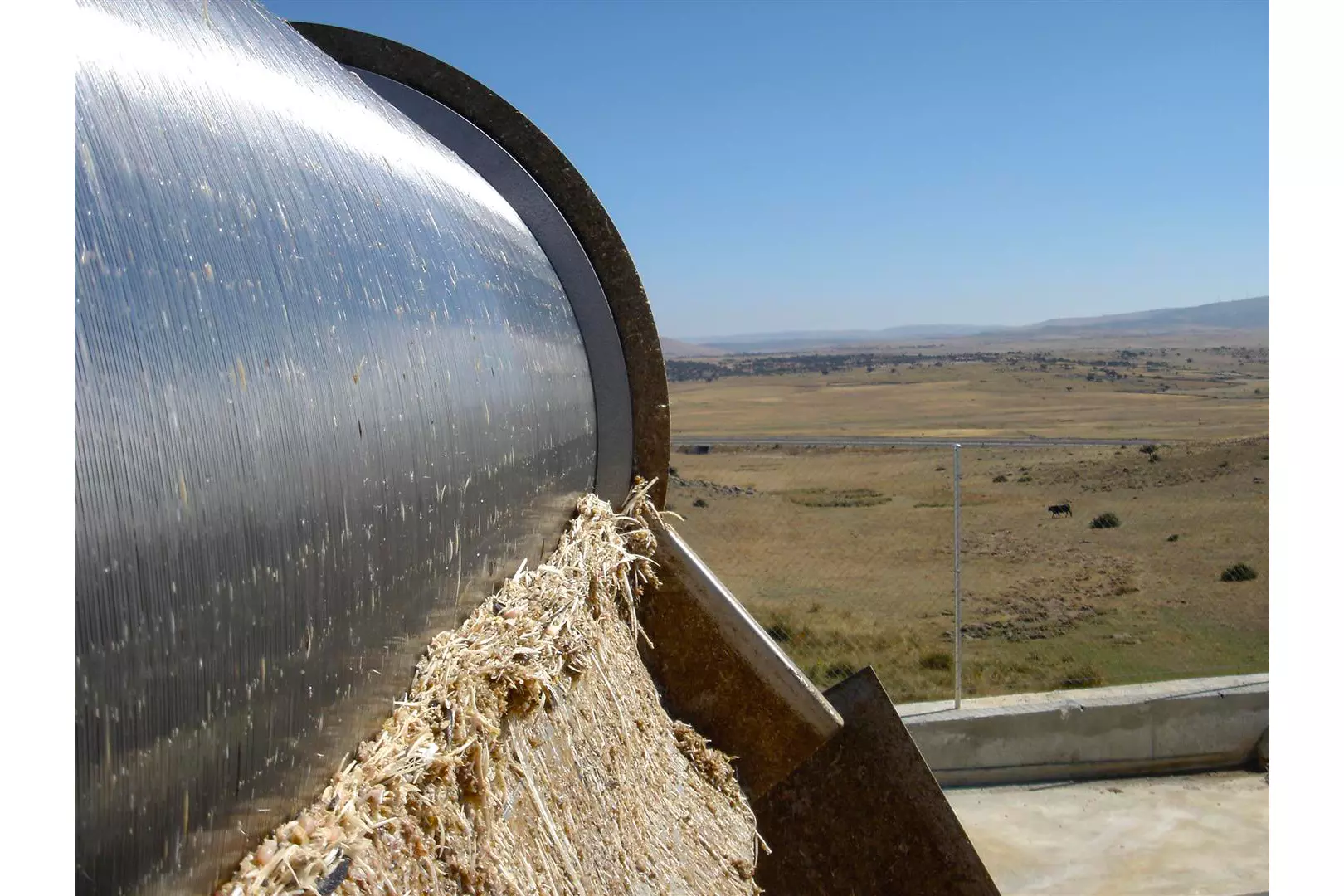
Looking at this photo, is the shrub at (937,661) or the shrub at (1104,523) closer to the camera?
the shrub at (937,661)

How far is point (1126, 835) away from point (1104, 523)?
44.1 ft

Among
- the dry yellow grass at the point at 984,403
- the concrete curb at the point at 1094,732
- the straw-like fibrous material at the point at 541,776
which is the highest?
the straw-like fibrous material at the point at 541,776

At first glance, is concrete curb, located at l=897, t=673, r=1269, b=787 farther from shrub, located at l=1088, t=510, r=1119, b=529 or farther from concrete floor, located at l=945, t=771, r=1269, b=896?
shrub, located at l=1088, t=510, r=1119, b=529

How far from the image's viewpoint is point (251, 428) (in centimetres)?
112

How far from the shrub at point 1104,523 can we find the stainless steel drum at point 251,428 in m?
17.9

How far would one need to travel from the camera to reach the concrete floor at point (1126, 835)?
A: 549cm

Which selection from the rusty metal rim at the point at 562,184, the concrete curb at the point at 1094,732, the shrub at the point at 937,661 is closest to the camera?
the rusty metal rim at the point at 562,184

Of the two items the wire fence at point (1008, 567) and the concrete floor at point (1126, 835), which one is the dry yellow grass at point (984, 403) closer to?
the wire fence at point (1008, 567)

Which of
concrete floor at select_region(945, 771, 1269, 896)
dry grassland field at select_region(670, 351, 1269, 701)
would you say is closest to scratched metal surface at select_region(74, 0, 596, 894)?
concrete floor at select_region(945, 771, 1269, 896)

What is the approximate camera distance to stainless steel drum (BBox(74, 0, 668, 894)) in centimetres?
93

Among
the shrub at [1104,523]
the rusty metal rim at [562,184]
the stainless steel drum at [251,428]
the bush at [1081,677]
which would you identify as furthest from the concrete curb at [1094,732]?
the shrub at [1104,523]

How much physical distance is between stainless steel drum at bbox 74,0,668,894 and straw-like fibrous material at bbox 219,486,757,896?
0.05 metres

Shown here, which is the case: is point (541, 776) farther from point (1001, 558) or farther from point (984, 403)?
point (984, 403)

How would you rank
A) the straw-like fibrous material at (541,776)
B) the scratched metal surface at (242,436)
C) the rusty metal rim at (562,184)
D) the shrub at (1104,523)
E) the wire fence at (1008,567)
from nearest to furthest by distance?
1. the scratched metal surface at (242,436)
2. the straw-like fibrous material at (541,776)
3. the rusty metal rim at (562,184)
4. the wire fence at (1008,567)
5. the shrub at (1104,523)
